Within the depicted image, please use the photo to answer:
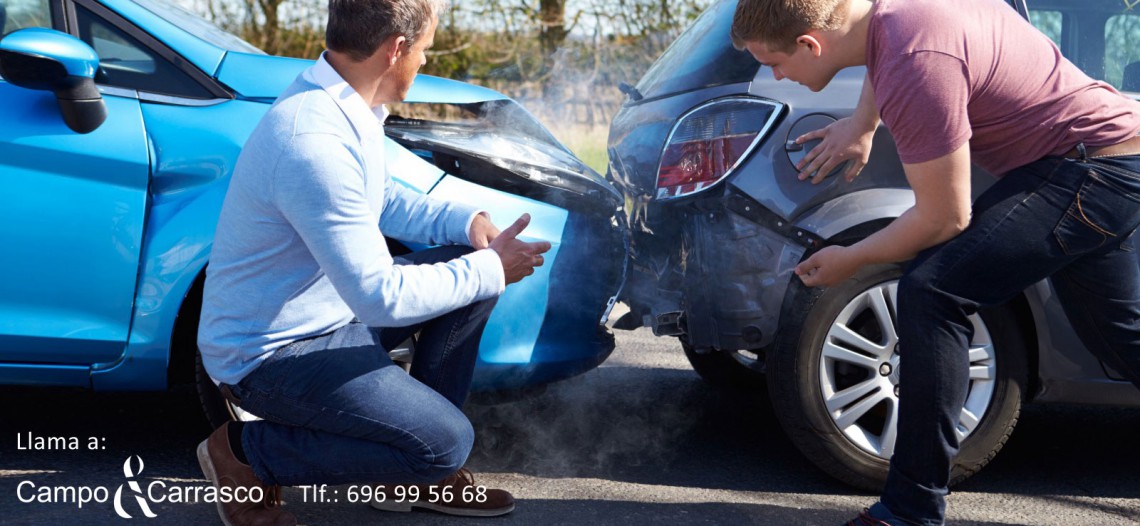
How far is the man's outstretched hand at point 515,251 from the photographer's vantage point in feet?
8.48

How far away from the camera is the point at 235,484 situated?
2.56 meters

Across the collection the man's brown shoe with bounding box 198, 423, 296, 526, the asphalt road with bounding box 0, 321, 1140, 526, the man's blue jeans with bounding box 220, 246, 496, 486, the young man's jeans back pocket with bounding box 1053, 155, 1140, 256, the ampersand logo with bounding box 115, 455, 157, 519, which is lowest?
the asphalt road with bounding box 0, 321, 1140, 526

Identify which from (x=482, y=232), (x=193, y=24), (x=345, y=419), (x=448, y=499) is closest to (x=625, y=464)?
(x=448, y=499)

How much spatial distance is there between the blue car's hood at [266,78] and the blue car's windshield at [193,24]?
153mm

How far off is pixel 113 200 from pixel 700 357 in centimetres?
212

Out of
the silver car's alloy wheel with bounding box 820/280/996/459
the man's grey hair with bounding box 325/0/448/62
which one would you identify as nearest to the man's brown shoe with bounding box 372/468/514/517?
the silver car's alloy wheel with bounding box 820/280/996/459

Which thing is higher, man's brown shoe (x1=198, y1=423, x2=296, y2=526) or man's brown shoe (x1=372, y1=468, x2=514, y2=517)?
man's brown shoe (x1=198, y1=423, x2=296, y2=526)

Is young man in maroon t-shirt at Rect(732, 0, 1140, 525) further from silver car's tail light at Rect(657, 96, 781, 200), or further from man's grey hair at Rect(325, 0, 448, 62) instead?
man's grey hair at Rect(325, 0, 448, 62)

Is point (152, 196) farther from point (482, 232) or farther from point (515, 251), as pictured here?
point (515, 251)

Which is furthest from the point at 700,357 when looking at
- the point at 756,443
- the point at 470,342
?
the point at 470,342

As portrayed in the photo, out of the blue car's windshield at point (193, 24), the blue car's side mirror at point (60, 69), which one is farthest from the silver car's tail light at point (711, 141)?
the blue car's side mirror at point (60, 69)

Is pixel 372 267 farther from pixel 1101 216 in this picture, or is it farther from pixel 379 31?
pixel 1101 216

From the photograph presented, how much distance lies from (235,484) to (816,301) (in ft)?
5.00

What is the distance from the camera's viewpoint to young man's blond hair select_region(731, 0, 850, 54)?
2.30 metres
